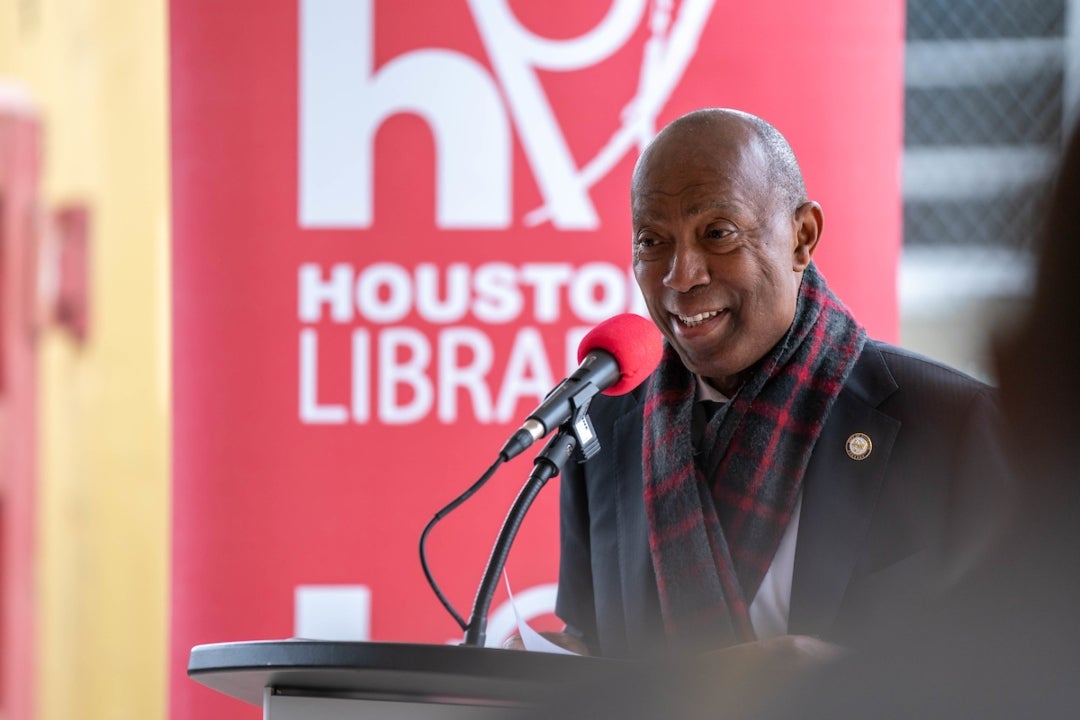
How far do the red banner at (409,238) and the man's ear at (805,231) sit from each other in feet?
2.93

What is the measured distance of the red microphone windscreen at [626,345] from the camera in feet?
5.07

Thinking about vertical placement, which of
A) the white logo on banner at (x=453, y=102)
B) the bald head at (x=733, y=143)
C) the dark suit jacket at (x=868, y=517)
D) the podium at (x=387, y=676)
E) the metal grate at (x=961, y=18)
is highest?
the metal grate at (x=961, y=18)

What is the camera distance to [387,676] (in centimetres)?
118

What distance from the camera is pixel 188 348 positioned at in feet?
9.45

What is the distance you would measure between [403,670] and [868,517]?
0.80 metres

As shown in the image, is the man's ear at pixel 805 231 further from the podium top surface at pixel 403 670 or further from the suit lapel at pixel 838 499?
the podium top surface at pixel 403 670

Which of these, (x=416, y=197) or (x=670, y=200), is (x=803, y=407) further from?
(x=416, y=197)

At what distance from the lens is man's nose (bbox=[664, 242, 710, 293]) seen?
185 cm

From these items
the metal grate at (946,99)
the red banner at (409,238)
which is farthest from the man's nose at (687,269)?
the metal grate at (946,99)

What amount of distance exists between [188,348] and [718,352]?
57.1 inches

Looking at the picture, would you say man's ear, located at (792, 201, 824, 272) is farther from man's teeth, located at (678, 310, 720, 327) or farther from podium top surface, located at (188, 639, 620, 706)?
podium top surface, located at (188, 639, 620, 706)

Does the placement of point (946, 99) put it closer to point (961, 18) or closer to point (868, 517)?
point (961, 18)

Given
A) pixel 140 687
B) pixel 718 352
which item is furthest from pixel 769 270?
pixel 140 687

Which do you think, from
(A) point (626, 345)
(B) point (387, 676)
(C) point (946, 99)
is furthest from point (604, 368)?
(C) point (946, 99)
